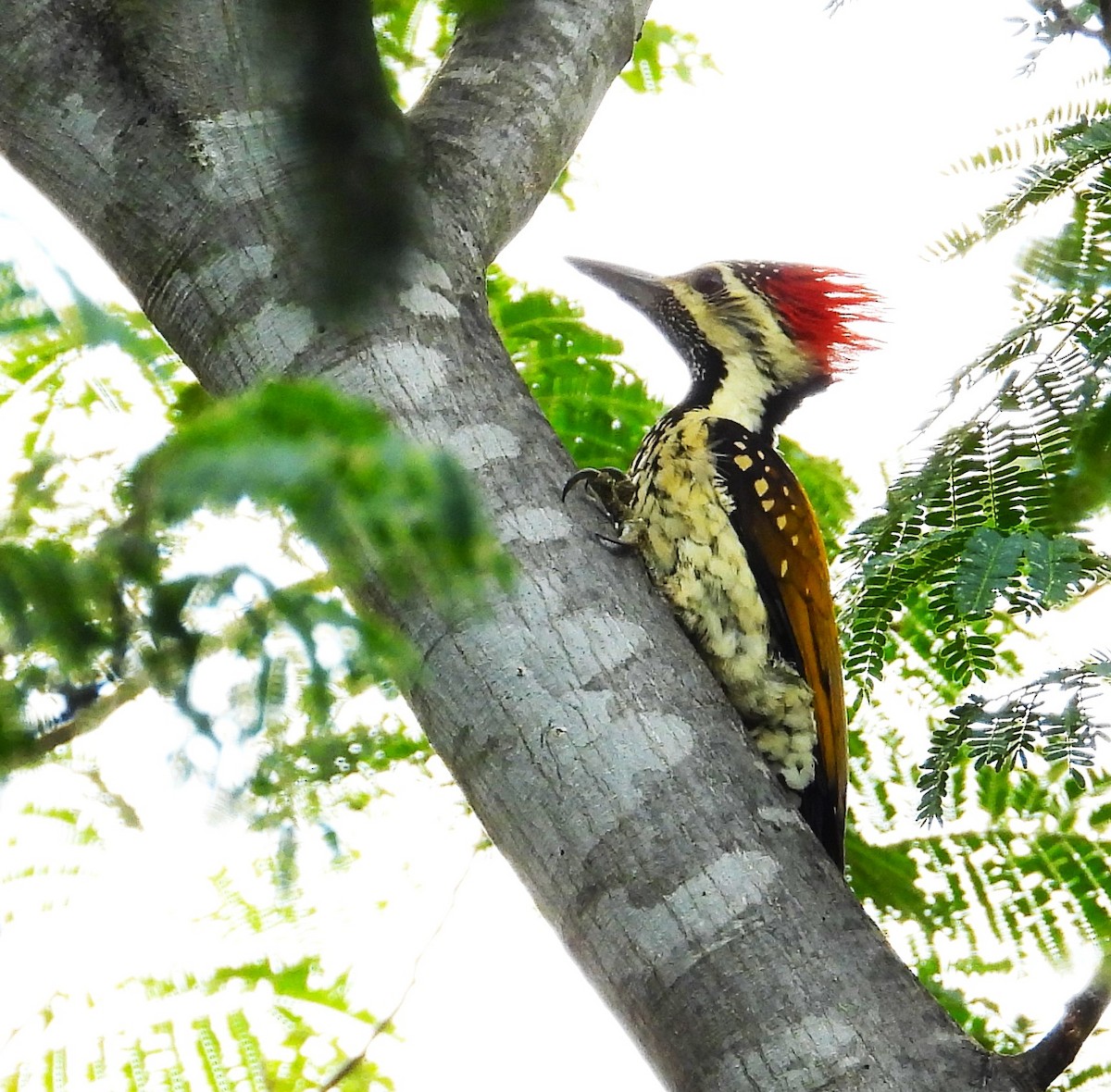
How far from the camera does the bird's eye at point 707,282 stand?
3.36 meters

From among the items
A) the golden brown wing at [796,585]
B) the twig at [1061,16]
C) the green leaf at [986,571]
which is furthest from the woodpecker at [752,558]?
the twig at [1061,16]

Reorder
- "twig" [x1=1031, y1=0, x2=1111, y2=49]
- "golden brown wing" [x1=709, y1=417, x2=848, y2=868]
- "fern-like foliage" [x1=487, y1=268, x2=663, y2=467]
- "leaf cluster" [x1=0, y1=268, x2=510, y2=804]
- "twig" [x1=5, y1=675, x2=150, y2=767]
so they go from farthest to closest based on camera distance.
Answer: "fern-like foliage" [x1=487, y1=268, x2=663, y2=467], "golden brown wing" [x1=709, y1=417, x2=848, y2=868], "twig" [x1=1031, y1=0, x2=1111, y2=49], "twig" [x1=5, y1=675, x2=150, y2=767], "leaf cluster" [x1=0, y1=268, x2=510, y2=804]

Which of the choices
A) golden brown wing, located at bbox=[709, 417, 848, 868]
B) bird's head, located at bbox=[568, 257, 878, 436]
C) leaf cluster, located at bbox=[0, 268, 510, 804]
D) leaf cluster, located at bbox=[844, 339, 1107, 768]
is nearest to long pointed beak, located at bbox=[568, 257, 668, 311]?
bird's head, located at bbox=[568, 257, 878, 436]

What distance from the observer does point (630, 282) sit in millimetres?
3451

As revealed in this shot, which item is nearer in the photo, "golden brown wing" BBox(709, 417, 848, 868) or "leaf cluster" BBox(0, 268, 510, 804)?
"leaf cluster" BBox(0, 268, 510, 804)

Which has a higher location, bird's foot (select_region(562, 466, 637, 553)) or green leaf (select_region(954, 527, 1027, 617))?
bird's foot (select_region(562, 466, 637, 553))

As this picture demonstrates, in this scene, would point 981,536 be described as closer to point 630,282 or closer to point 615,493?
point 615,493

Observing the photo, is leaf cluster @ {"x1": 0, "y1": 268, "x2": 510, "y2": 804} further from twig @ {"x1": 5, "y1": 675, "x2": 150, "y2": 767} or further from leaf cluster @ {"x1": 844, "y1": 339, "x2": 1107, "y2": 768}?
leaf cluster @ {"x1": 844, "y1": 339, "x2": 1107, "y2": 768}

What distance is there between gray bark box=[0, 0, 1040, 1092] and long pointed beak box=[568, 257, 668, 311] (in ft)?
2.85

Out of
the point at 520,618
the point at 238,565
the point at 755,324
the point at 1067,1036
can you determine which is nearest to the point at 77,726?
the point at 238,565

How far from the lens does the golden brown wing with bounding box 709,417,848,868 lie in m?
2.65

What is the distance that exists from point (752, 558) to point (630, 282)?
1.02 meters

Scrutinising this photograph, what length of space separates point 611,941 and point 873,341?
84.5 inches

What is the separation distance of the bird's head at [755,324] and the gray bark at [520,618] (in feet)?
2.82
